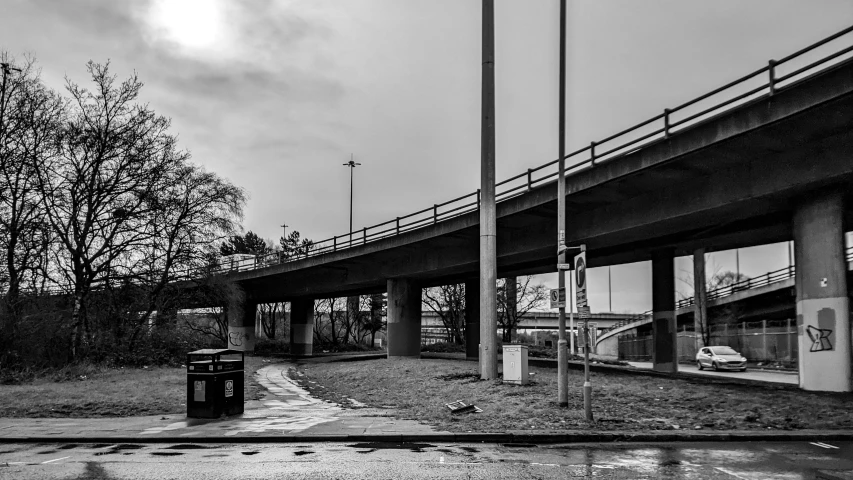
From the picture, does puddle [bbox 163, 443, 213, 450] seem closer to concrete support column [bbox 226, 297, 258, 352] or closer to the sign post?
the sign post

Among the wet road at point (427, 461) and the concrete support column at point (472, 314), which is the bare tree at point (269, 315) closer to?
the concrete support column at point (472, 314)

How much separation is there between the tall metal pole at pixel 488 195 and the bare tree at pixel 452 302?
138 feet

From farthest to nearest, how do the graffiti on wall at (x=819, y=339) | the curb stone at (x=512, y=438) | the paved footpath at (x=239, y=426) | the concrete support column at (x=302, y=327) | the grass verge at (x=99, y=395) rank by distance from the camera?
the concrete support column at (x=302, y=327) → the graffiti on wall at (x=819, y=339) → the grass verge at (x=99, y=395) → the paved footpath at (x=239, y=426) → the curb stone at (x=512, y=438)

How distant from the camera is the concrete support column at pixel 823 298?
1881 centimetres

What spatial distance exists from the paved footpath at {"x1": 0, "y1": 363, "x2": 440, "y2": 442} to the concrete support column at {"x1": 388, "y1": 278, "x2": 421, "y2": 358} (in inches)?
1023

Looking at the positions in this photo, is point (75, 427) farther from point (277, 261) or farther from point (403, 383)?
point (277, 261)

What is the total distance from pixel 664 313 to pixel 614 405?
73.8 ft

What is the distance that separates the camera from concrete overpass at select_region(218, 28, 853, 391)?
1855 centimetres

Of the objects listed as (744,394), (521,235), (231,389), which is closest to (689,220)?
(744,394)

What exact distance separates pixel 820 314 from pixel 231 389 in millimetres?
16322

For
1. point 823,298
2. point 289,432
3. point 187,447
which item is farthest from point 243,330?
point 187,447

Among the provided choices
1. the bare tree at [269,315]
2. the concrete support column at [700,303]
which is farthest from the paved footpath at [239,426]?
the bare tree at [269,315]

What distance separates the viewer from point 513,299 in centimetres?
6744

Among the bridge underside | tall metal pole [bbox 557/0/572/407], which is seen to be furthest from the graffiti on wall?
tall metal pole [bbox 557/0/572/407]
